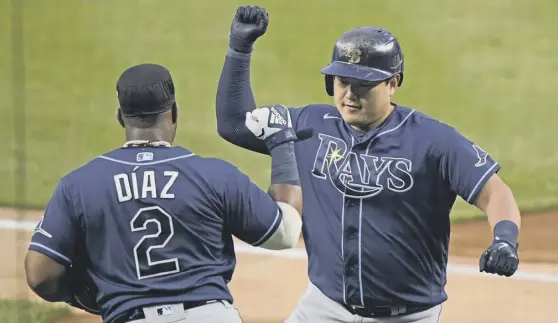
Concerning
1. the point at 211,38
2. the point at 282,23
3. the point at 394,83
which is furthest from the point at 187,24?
the point at 394,83

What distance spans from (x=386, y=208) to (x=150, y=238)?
0.97 metres

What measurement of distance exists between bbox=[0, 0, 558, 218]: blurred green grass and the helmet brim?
3.70m

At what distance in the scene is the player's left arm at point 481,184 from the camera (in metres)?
2.96

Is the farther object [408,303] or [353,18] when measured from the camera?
[353,18]

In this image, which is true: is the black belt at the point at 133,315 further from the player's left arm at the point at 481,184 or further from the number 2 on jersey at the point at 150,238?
the player's left arm at the point at 481,184

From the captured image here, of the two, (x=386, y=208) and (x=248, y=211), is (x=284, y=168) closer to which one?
(x=248, y=211)

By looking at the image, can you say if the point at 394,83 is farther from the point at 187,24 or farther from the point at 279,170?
the point at 187,24

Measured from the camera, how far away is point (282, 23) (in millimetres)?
7227

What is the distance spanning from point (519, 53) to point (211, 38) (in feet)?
7.42


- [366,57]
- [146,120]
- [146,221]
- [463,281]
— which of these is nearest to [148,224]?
[146,221]

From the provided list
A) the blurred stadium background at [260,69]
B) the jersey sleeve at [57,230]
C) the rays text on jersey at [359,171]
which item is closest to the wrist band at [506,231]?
the rays text on jersey at [359,171]

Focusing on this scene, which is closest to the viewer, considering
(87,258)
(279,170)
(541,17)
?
(87,258)

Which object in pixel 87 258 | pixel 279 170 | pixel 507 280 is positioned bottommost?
pixel 507 280

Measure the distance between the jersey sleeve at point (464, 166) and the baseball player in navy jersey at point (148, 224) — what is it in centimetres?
71
